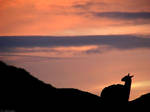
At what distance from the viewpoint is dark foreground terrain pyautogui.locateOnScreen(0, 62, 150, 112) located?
3731 cm

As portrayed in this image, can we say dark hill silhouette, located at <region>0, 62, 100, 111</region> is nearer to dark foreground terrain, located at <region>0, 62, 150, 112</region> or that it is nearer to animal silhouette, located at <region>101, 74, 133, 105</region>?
dark foreground terrain, located at <region>0, 62, 150, 112</region>

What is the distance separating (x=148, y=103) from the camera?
53250mm

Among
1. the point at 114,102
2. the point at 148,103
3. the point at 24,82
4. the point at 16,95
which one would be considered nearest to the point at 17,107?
the point at 16,95

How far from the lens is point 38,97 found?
40.8 meters

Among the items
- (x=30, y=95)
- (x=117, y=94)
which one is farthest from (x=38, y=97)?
(x=117, y=94)

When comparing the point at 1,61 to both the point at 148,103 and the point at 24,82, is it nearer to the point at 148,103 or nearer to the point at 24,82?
the point at 24,82

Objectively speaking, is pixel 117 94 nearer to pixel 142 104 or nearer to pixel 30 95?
pixel 142 104

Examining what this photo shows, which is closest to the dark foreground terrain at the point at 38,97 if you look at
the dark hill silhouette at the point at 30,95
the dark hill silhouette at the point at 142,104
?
the dark hill silhouette at the point at 30,95

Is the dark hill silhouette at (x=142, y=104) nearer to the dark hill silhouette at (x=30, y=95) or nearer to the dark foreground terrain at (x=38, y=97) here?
the dark foreground terrain at (x=38, y=97)

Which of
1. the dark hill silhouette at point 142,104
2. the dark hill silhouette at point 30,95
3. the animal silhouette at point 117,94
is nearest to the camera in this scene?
the dark hill silhouette at point 30,95

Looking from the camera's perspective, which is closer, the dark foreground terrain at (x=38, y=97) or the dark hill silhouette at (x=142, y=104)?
the dark foreground terrain at (x=38, y=97)

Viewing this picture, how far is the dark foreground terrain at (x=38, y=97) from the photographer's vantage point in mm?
37312

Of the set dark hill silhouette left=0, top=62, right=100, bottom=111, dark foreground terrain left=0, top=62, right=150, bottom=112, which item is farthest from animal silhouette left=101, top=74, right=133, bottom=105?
dark hill silhouette left=0, top=62, right=100, bottom=111

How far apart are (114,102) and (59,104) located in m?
9.93
